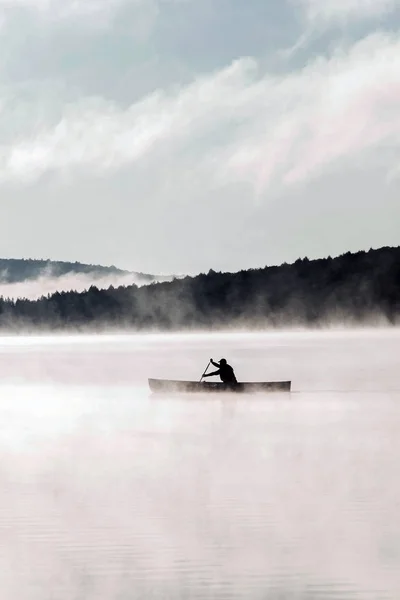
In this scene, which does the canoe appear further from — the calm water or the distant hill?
the distant hill

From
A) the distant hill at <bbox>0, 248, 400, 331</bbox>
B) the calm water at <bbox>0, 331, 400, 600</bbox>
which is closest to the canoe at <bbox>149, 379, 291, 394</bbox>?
the calm water at <bbox>0, 331, 400, 600</bbox>

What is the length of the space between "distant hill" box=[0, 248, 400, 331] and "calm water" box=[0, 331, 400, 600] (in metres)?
147

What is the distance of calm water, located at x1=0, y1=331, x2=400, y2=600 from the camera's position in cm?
1254

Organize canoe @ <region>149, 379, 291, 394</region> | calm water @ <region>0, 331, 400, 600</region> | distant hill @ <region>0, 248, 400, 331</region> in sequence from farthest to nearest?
distant hill @ <region>0, 248, 400, 331</region>
canoe @ <region>149, 379, 291, 394</region>
calm water @ <region>0, 331, 400, 600</region>

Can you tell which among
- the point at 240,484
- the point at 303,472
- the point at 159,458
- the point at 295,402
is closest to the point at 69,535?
the point at 240,484

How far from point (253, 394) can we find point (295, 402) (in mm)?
3842

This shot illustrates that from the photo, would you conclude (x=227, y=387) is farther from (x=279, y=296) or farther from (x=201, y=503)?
(x=279, y=296)

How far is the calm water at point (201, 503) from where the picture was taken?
41.1ft

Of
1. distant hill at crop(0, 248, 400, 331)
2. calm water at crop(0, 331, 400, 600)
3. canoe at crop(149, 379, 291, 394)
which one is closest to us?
calm water at crop(0, 331, 400, 600)

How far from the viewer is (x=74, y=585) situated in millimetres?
12305

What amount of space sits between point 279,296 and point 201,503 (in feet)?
552

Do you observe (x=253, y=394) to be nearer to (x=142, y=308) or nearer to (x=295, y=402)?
(x=295, y=402)

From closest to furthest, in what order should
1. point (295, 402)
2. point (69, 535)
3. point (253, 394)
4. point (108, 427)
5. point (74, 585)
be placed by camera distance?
point (74, 585)
point (69, 535)
point (108, 427)
point (295, 402)
point (253, 394)

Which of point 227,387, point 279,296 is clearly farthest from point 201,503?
point 279,296
